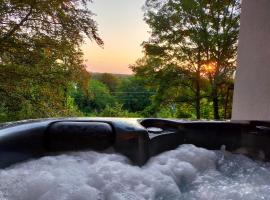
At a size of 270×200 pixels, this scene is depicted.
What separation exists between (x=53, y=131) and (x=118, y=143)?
0.32m

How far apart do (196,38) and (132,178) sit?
4.94 m

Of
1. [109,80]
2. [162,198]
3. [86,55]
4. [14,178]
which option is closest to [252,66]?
[162,198]

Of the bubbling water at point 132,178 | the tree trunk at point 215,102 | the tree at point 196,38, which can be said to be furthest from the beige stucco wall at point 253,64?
the tree trunk at point 215,102

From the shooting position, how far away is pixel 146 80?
6.45 metres

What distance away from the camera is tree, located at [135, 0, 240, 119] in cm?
590

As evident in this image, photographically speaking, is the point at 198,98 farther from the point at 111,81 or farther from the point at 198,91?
the point at 111,81

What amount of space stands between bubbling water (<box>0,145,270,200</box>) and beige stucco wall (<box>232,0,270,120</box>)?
0.80 metres

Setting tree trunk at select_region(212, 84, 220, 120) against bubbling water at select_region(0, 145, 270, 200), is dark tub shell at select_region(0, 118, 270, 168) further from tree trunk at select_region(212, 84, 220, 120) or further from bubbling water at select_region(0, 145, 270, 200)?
tree trunk at select_region(212, 84, 220, 120)

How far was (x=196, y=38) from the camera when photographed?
5.97 meters

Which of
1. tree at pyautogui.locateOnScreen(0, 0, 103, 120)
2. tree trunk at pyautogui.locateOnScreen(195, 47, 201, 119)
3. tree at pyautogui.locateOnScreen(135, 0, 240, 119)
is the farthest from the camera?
tree trunk at pyautogui.locateOnScreen(195, 47, 201, 119)

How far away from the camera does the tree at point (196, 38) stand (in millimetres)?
5902

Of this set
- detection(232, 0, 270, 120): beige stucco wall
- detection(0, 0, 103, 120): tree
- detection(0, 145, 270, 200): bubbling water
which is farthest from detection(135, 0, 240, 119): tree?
detection(0, 145, 270, 200): bubbling water

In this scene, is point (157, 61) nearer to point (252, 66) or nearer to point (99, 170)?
point (252, 66)

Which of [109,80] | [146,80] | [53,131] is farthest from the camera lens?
[109,80]
